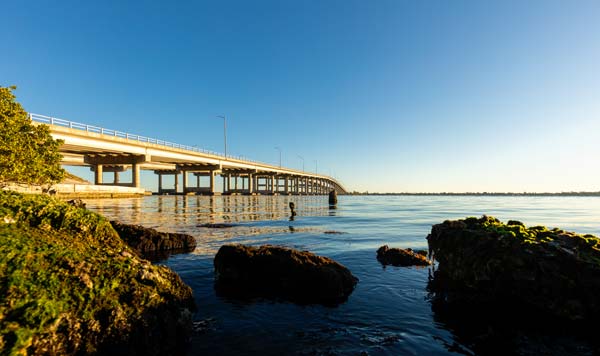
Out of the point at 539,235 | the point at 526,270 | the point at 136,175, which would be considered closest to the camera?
the point at 526,270

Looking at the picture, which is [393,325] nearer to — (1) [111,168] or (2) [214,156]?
(2) [214,156]

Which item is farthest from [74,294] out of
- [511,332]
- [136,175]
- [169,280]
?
[136,175]

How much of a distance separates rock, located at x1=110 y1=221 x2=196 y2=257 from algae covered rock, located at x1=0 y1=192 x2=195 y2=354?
5991mm

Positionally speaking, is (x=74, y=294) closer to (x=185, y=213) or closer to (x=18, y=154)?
(x=18, y=154)

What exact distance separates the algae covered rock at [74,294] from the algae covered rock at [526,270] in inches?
243

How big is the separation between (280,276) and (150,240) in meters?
6.81

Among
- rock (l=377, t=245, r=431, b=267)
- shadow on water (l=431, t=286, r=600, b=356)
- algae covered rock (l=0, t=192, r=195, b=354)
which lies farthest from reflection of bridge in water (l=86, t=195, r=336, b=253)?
shadow on water (l=431, t=286, r=600, b=356)

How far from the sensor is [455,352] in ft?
15.3

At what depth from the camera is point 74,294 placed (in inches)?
149

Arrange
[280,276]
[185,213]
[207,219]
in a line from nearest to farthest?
[280,276] < [207,219] < [185,213]

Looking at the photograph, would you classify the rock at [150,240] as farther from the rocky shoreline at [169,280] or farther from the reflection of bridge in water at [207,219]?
the rocky shoreline at [169,280]

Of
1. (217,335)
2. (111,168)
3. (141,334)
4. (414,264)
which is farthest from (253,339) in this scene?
(111,168)

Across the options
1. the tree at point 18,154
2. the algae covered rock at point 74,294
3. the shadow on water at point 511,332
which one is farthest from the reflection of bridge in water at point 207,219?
the shadow on water at point 511,332

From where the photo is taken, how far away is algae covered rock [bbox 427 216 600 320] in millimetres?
5418
